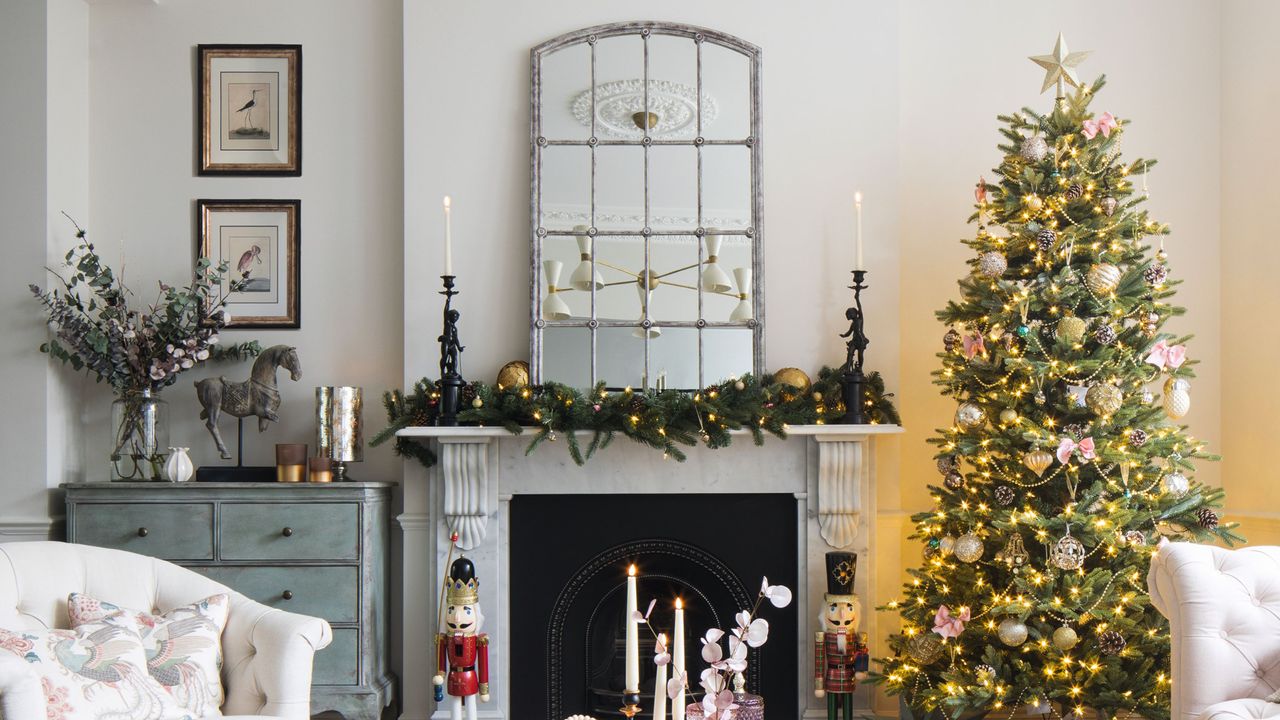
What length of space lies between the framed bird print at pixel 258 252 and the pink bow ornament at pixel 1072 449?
2887mm

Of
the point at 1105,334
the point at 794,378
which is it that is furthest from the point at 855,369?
the point at 1105,334

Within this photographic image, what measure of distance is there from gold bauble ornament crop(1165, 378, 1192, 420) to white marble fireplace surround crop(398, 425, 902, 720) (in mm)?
987

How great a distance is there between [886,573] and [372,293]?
234 centimetres

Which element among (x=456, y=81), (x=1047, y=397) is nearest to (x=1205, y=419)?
(x=1047, y=397)

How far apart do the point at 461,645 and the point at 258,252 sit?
181cm

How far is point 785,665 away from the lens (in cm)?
370

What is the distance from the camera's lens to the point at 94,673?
229 centimetres

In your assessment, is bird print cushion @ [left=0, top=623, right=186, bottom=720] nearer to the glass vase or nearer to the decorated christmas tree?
the glass vase

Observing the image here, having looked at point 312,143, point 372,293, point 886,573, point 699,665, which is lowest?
point 699,665

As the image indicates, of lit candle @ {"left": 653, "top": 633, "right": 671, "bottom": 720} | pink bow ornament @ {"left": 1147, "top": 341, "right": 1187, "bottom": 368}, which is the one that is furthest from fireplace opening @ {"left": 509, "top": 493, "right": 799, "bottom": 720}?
lit candle @ {"left": 653, "top": 633, "right": 671, "bottom": 720}

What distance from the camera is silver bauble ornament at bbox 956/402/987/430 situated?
327cm

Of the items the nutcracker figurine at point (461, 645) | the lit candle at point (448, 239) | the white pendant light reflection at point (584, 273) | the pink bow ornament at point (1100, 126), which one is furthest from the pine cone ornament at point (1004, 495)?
the lit candle at point (448, 239)

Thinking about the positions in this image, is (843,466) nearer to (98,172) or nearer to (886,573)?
(886,573)

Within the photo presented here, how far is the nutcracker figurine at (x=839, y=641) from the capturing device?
3438mm
